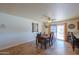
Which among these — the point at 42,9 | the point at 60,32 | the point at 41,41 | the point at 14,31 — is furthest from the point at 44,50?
the point at 42,9

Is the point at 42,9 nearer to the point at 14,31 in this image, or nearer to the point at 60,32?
the point at 60,32

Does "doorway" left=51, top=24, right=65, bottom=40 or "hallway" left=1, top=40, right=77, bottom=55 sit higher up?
"doorway" left=51, top=24, right=65, bottom=40

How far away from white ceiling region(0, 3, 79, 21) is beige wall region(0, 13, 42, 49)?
0.39ft

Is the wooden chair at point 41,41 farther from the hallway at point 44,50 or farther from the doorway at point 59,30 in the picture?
Answer: the doorway at point 59,30

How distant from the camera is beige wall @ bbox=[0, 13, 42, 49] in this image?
216 cm

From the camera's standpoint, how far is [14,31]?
2.26m

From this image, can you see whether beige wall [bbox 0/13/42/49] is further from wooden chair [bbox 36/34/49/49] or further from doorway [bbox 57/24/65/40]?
doorway [bbox 57/24/65/40]

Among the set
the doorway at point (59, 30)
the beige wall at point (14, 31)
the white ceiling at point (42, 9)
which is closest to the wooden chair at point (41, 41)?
the beige wall at point (14, 31)

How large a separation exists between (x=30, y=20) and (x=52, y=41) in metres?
0.65

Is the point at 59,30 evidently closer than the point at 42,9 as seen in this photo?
No

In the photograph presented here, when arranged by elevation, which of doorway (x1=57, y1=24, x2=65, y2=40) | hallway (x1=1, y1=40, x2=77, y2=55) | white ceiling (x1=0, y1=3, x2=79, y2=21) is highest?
white ceiling (x1=0, y1=3, x2=79, y2=21)

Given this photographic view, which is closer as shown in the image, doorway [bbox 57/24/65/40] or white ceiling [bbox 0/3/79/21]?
white ceiling [bbox 0/3/79/21]

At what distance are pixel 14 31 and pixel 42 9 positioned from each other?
2.42 feet

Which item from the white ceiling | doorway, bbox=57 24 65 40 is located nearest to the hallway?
doorway, bbox=57 24 65 40
